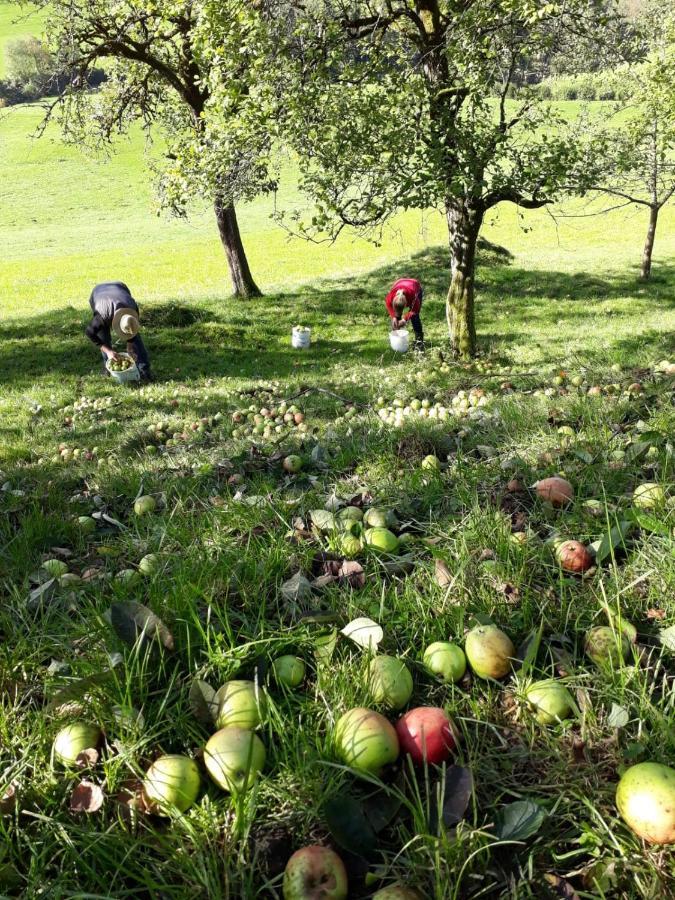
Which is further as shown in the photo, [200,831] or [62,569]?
[62,569]

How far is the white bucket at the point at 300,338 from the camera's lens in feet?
43.9

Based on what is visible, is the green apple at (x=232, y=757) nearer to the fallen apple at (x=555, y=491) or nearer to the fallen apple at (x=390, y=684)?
the fallen apple at (x=390, y=684)

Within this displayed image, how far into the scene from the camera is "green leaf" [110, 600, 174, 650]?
6.11ft

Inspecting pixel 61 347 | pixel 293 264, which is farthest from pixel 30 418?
pixel 293 264

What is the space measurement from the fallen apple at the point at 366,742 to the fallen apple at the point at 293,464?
2.43m

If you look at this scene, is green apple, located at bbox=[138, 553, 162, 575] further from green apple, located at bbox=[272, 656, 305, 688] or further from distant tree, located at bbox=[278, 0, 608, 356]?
distant tree, located at bbox=[278, 0, 608, 356]

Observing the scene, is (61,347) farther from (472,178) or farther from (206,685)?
(206,685)

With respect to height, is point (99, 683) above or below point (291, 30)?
below

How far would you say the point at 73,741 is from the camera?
1.59m

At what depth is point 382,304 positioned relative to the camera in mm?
16797

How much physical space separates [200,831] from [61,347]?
44.2 ft

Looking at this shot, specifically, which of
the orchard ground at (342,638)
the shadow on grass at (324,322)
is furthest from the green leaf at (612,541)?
the shadow on grass at (324,322)

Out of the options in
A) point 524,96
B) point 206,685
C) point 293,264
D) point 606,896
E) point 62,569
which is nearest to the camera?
point 606,896

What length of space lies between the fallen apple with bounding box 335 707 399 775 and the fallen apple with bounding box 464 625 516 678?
36cm
